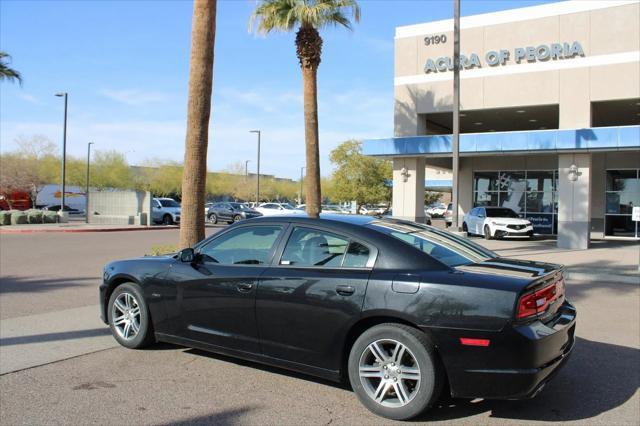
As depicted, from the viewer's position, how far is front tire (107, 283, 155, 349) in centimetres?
584

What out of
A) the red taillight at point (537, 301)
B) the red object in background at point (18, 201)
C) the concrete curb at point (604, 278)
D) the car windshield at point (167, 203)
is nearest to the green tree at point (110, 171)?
the red object in background at point (18, 201)

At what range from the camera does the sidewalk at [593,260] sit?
41.4ft

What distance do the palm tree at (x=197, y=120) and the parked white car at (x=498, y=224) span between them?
15.8 m

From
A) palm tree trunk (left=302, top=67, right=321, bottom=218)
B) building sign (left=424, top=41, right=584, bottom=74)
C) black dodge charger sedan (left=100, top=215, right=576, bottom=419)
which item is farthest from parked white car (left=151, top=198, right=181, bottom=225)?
black dodge charger sedan (left=100, top=215, right=576, bottom=419)

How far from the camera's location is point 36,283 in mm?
10586

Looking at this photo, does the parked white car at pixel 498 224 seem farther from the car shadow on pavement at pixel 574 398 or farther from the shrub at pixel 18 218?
the shrub at pixel 18 218

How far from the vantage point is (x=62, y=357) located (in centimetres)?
574

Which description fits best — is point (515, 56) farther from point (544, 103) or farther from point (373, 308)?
point (373, 308)

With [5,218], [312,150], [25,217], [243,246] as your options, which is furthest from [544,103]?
[5,218]

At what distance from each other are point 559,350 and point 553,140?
17.8 meters

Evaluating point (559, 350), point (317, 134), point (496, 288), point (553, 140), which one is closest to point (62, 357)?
point (496, 288)

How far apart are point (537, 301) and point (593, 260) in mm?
13406

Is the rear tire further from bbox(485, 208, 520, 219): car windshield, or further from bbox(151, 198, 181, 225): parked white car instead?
bbox(151, 198, 181, 225): parked white car

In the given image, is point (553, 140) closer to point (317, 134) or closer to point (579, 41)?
point (579, 41)
